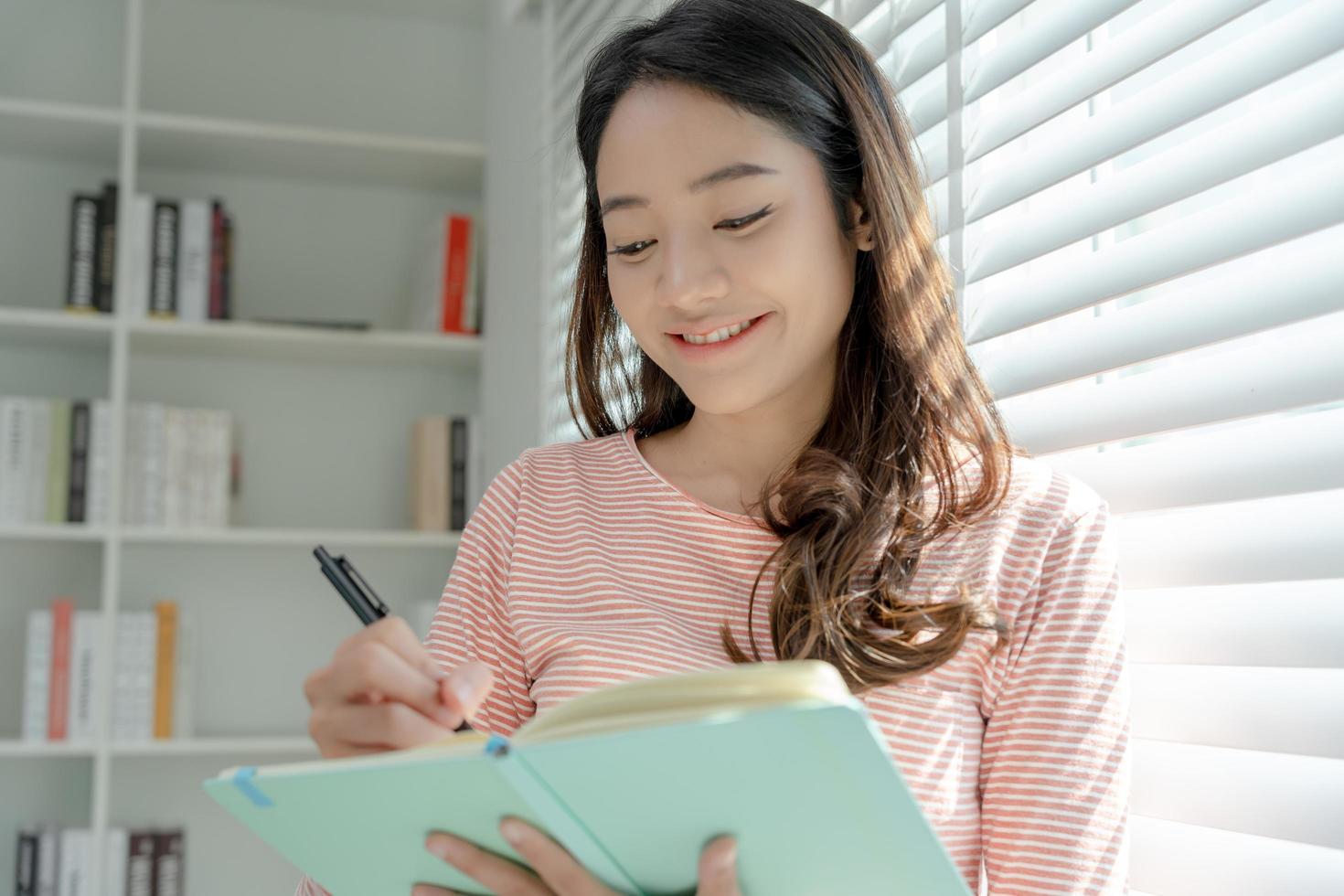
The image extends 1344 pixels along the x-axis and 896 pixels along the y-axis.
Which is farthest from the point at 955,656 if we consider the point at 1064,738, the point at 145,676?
the point at 145,676

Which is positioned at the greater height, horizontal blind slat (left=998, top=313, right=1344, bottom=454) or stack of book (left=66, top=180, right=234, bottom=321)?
stack of book (left=66, top=180, right=234, bottom=321)

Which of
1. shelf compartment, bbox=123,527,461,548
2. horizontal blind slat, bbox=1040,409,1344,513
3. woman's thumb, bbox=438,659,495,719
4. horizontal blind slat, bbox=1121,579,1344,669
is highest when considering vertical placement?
horizontal blind slat, bbox=1040,409,1344,513

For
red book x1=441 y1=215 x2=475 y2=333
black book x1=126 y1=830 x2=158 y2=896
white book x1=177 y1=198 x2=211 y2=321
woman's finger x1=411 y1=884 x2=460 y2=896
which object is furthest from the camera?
red book x1=441 y1=215 x2=475 y2=333

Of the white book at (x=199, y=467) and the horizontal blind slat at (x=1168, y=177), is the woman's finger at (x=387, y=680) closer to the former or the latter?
the horizontal blind slat at (x=1168, y=177)

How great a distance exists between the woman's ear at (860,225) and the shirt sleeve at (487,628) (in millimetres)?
384

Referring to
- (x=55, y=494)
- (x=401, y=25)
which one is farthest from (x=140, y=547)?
(x=401, y=25)

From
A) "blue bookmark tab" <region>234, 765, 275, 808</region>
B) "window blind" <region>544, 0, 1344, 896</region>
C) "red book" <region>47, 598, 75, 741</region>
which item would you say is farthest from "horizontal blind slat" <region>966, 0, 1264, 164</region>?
"red book" <region>47, 598, 75, 741</region>

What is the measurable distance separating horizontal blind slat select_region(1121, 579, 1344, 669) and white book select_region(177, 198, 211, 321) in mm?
2111

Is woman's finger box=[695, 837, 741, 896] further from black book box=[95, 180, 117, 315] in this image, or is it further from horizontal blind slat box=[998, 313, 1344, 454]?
black book box=[95, 180, 117, 315]

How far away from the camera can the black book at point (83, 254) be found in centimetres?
253

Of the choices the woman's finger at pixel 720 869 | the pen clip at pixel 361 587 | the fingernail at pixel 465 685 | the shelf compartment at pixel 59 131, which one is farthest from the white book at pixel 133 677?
the woman's finger at pixel 720 869

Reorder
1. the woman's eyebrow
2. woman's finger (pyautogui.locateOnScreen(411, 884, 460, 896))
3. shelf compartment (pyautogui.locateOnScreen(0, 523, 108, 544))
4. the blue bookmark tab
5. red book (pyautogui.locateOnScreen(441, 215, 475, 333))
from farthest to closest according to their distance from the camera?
→ red book (pyautogui.locateOnScreen(441, 215, 475, 333))
shelf compartment (pyautogui.locateOnScreen(0, 523, 108, 544))
the woman's eyebrow
woman's finger (pyautogui.locateOnScreen(411, 884, 460, 896))
the blue bookmark tab

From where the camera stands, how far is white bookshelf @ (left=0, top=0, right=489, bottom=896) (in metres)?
2.58

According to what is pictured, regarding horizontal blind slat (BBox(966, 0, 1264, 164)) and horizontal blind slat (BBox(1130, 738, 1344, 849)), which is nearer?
horizontal blind slat (BBox(1130, 738, 1344, 849))
